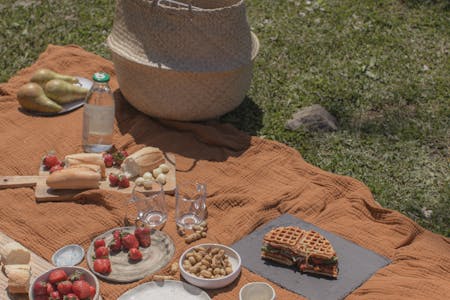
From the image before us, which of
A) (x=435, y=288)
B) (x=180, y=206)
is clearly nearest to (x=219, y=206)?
(x=180, y=206)

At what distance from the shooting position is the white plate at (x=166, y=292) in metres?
3.89

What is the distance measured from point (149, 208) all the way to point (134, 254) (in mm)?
517

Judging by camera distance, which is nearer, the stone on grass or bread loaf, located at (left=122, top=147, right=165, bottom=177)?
bread loaf, located at (left=122, top=147, right=165, bottom=177)

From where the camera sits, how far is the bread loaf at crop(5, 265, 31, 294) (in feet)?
12.3

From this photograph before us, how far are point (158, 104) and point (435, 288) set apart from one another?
2563mm

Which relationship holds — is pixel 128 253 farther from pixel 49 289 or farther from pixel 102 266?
pixel 49 289

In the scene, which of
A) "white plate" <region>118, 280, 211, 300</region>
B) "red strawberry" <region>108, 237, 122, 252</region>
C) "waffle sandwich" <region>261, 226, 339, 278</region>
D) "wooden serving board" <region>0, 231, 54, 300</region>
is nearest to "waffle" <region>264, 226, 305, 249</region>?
"waffle sandwich" <region>261, 226, 339, 278</region>

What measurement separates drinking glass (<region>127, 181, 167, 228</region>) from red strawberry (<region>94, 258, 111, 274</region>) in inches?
20.4

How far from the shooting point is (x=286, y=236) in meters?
4.22

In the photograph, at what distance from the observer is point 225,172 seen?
203 inches

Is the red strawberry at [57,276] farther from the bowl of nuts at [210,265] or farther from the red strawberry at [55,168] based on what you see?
the red strawberry at [55,168]

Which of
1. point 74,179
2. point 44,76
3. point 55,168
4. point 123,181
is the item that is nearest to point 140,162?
point 123,181

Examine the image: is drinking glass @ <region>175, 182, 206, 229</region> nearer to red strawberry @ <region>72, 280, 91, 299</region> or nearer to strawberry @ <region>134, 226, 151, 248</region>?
strawberry @ <region>134, 226, 151, 248</region>

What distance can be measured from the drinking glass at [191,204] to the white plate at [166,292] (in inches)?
26.1
